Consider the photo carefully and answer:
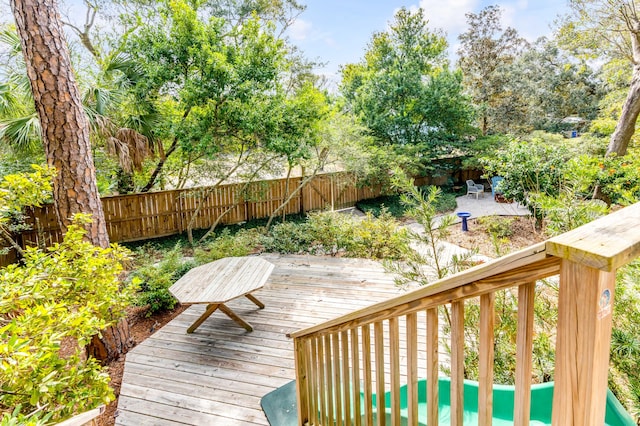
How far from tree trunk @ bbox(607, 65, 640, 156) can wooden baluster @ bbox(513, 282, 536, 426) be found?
867 cm

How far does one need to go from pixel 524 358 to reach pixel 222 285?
11.2 ft

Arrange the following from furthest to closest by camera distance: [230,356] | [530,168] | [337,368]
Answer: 1. [530,168]
2. [230,356]
3. [337,368]

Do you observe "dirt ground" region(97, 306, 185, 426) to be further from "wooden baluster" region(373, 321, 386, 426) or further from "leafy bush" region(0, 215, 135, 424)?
"wooden baluster" region(373, 321, 386, 426)

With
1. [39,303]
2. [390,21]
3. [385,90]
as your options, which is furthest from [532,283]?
[390,21]

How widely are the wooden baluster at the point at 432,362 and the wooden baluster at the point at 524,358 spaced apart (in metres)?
0.24

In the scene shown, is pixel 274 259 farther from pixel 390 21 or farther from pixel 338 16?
pixel 390 21

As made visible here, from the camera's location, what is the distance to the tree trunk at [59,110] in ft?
9.24

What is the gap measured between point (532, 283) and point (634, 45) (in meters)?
9.44

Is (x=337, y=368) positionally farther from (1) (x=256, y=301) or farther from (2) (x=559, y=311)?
(1) (x=256, y=301)

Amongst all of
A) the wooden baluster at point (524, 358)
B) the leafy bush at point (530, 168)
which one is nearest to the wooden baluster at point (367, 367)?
the wooden baluster at point (524, 358)

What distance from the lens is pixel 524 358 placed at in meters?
0.75

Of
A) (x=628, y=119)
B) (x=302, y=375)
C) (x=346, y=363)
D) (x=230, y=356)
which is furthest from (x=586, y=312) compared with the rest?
(x=628, y=119)

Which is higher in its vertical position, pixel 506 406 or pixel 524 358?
pixel 524 358

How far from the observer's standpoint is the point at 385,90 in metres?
12.5
